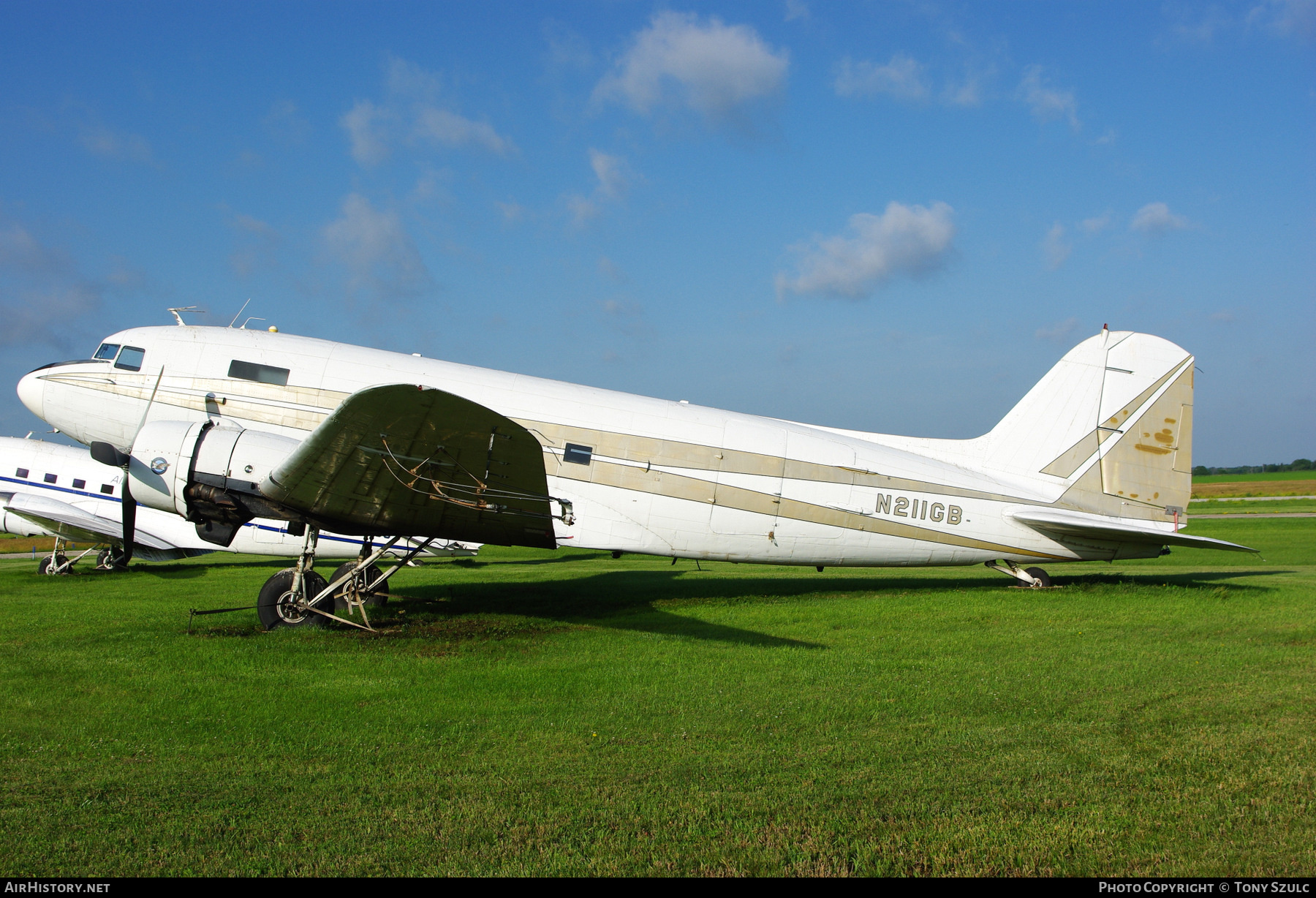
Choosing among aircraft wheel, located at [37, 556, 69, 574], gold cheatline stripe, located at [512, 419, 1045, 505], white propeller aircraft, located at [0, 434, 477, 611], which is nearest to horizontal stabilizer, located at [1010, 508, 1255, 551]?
gold cheatline stripe, located at [512, 419, 1045, 505]

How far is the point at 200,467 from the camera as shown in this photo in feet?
29.1

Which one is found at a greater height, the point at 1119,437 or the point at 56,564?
the point at 1119,437

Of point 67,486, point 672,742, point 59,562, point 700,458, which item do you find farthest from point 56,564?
point 672,742

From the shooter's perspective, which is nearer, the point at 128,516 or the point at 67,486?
the point at 128,516

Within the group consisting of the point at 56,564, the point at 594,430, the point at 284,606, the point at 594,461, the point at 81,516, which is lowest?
the point at 56,564

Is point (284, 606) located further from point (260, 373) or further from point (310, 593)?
point (260, 373)

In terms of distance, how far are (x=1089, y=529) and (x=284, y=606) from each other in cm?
1110

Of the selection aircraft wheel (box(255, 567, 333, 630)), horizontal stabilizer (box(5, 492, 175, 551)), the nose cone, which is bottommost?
horizontal stabilizer (box(5, 492, 175, 551))

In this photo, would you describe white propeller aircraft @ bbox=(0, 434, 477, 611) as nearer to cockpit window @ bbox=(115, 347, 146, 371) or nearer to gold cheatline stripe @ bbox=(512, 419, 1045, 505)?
cockpit window @ bbox=(115, 347, 146, 371)

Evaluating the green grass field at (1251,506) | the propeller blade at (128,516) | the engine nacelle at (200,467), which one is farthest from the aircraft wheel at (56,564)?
the green grass field at (1251,506)

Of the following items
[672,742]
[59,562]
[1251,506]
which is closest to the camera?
[672,742]

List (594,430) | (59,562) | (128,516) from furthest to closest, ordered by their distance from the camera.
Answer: (59,562), (594,430), (128,516)

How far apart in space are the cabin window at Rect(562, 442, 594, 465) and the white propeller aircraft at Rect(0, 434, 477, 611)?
7967mm

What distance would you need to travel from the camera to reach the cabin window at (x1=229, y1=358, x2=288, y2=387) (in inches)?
398
